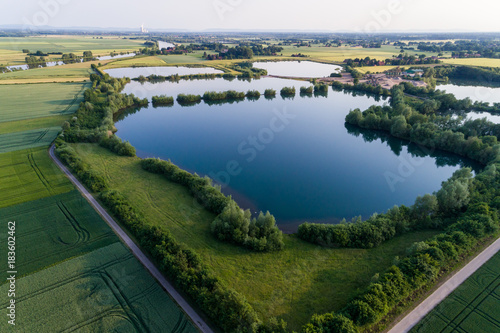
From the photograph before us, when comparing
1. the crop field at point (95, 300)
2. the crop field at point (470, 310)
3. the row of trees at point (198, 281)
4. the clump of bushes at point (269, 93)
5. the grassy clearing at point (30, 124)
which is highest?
the clump of bushes at point (269, 93)

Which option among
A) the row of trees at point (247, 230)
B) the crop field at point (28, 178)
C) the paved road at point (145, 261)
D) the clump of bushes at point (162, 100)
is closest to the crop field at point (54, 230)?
the paved road at point (145, 261)

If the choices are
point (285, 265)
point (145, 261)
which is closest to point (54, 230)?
point (145, 261)

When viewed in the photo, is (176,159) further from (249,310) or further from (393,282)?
(393,282)

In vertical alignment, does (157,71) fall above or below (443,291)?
above

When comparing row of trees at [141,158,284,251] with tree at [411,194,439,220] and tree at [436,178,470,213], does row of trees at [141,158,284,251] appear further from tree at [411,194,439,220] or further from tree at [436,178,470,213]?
tree at [436,178,470,213]

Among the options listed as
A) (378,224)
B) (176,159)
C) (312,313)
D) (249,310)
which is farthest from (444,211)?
(176,159)

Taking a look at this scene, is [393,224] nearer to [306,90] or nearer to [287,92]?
[287,92]

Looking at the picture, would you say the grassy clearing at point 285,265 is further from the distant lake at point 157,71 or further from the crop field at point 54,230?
the distant lake at point 157,71

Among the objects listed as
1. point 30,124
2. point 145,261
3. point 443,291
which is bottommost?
point 145,261
